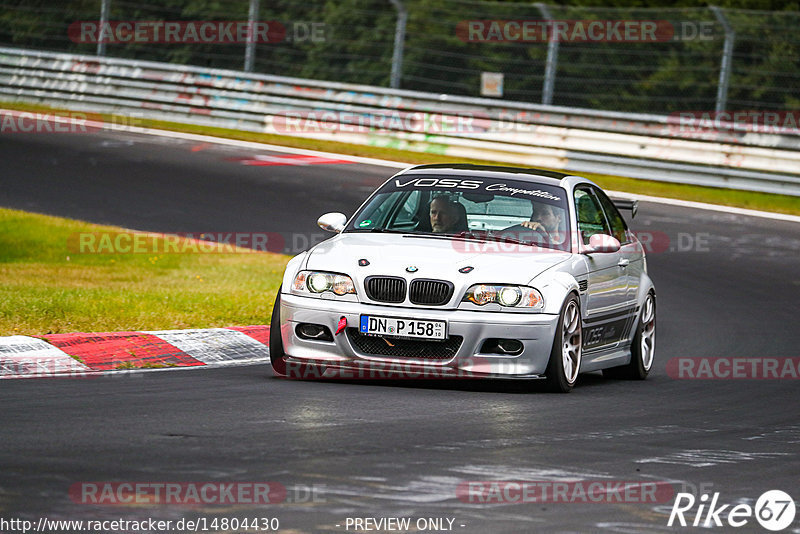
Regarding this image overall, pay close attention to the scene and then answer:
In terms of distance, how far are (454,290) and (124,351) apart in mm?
2422

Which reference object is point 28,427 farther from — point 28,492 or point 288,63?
point 288,63

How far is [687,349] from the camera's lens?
11.8 metres

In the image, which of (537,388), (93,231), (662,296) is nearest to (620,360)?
(537,388)


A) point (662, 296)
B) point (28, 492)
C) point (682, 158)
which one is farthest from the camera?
point (682, 158)

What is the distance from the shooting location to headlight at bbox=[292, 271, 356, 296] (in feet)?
28.8

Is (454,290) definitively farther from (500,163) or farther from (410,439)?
(500,163)

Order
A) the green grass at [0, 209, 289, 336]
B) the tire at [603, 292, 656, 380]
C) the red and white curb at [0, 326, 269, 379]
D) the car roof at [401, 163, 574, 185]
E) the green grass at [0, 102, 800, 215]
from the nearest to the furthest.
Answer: the red and white curb at [0, 326, 269, 379], the car roof at [401, 163, 574, 185], the tire at [603, 292, 656, 380], the green grass at [0, 209, 289, 336], the green grass at [0, 102, 800, 215]

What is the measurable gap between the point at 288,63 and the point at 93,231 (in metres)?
10.2

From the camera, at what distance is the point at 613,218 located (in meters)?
10.9

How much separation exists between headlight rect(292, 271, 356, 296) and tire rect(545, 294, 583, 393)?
1.29 metres

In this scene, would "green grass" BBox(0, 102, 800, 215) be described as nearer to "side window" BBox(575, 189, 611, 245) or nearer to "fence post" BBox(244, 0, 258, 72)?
"fence post" BBox(244, 0, 258, 72)

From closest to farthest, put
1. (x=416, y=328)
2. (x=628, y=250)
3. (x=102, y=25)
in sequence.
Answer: (x=416, y=328), (x=628, y=250), (x=102, y=25)

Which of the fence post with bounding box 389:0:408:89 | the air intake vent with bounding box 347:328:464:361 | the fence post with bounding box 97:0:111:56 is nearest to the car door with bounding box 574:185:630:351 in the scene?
the air intake vent with bounding box 347:328:464:361

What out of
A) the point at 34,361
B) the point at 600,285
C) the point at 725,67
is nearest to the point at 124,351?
the point at 34,361
